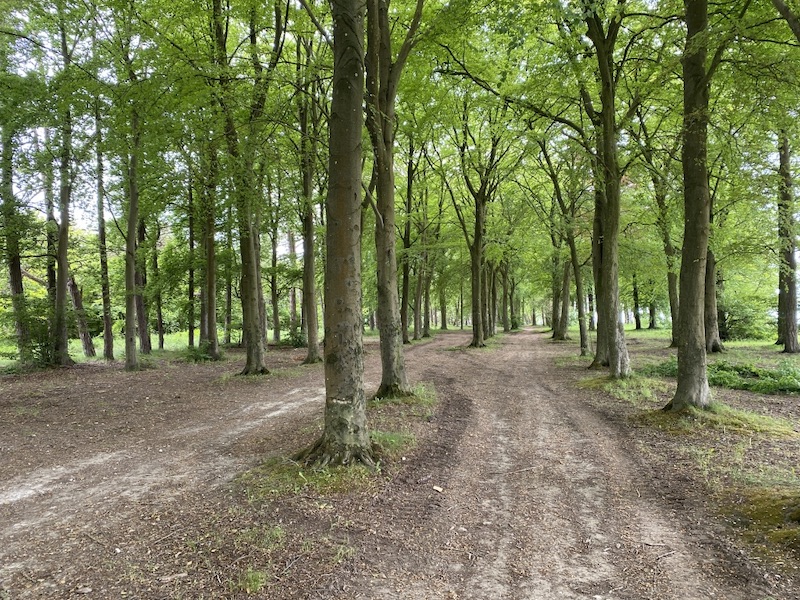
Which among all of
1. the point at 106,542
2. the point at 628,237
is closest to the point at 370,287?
the point at 628,237

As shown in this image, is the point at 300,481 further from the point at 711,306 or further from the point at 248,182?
the point at 711,306

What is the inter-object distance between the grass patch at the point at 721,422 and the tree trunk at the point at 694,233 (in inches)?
8.9

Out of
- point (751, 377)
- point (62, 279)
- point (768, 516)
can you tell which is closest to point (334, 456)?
point (768, 516)

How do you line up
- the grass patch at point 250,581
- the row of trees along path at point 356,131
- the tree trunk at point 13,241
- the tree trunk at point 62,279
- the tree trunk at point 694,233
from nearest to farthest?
the grass patch at point 250,581, the row of trees along path at point 356,131, the tree trunk at point 694,233, the tree trunk at point 13,241, the tree trunk at point 62,279

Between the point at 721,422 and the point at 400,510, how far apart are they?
18.1ft

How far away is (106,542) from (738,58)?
1015cm

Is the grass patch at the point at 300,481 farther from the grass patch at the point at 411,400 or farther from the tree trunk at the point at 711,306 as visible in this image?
the tree trunk at the point at 711,306

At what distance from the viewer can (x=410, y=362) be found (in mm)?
16250

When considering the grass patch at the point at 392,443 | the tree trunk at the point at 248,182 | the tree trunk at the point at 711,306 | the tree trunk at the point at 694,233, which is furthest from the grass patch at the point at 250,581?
the tree trunk at the point at 711,306

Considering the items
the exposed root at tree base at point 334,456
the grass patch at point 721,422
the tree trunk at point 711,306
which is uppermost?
the tree trunk at point 711,306

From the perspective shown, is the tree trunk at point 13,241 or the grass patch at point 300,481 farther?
the tree trunk at point 13,241

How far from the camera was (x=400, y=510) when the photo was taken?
436 cm

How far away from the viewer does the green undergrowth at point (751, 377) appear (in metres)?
9.68

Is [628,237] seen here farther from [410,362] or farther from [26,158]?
[26,158]
